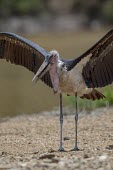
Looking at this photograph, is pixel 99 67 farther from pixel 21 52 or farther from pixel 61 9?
pixel 61 9

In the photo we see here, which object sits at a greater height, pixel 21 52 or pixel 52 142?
pixel 21 52

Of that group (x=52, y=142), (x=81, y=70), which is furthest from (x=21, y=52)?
(x=81, y=70)

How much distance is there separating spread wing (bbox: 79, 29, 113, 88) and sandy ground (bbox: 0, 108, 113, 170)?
2.87 ft

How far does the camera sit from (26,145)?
34.3 feet

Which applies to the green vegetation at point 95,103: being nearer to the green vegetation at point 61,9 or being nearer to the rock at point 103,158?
the rock at point 103,158

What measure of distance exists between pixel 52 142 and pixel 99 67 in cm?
146

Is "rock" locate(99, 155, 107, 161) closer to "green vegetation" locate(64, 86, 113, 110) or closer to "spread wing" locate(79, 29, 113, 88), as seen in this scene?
"spread wing" locate(79, 29, 113, 88)

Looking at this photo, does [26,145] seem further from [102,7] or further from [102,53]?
[102,7]

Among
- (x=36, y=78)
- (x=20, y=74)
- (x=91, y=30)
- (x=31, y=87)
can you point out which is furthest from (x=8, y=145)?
(x=91, y=30)

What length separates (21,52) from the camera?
11.5m

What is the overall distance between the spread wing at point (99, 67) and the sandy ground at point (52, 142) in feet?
2.87

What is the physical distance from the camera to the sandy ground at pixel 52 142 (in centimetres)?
761

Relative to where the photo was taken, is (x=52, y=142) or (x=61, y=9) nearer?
(x=52, y=142)

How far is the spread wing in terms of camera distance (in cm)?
980
